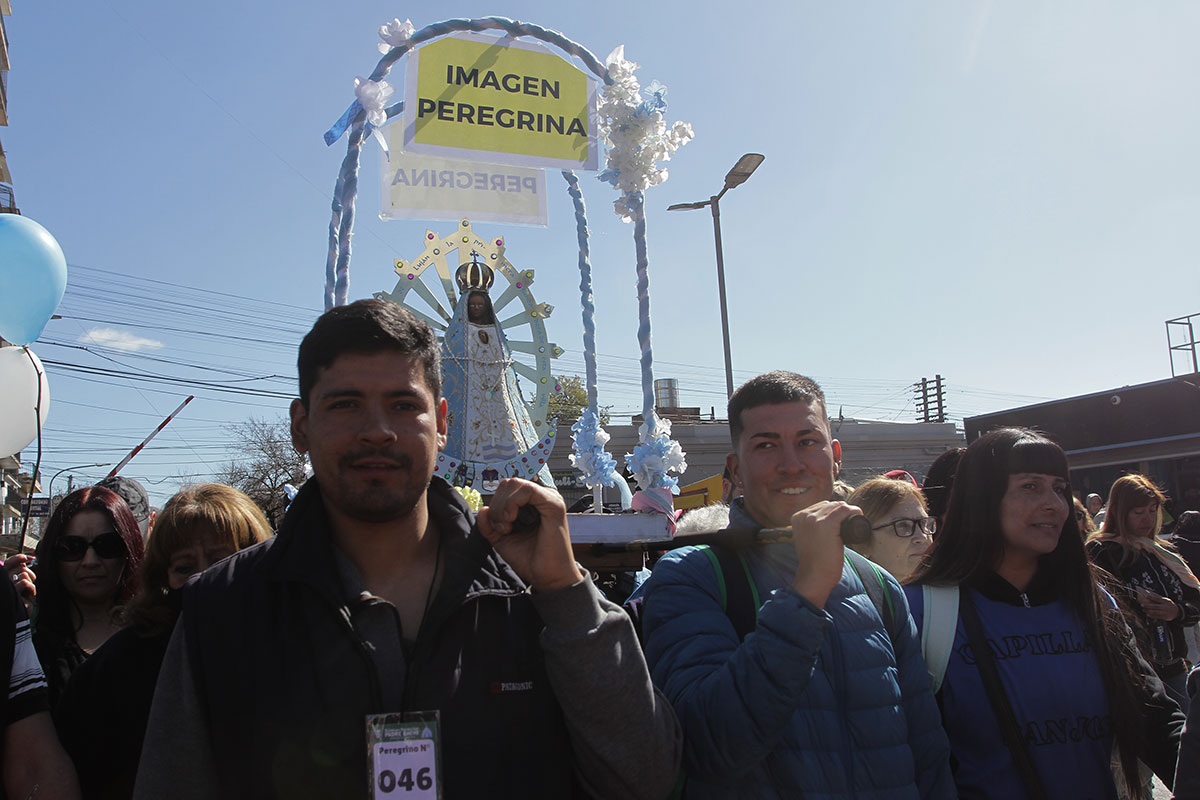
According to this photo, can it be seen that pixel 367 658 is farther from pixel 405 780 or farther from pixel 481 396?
pixel 481 396

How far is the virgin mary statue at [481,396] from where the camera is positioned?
20.9 feet

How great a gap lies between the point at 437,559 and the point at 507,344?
17.7 feet

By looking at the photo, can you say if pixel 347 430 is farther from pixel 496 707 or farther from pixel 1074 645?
pixel 1074 645

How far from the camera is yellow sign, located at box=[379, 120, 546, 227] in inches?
232

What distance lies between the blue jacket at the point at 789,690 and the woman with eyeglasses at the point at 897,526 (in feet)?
4.81

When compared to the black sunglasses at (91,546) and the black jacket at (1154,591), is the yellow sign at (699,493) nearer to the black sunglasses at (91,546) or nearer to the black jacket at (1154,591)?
the black jacket at (1154,591)

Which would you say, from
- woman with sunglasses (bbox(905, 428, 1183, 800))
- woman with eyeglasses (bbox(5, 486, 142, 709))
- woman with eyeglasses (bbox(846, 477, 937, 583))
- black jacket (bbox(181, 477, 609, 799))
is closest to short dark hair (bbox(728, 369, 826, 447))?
woman with sunglasses (bbox(905, 428, 1183, 800))

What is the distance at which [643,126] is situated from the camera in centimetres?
580

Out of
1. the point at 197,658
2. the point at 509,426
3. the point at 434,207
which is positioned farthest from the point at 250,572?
the point at 509,426

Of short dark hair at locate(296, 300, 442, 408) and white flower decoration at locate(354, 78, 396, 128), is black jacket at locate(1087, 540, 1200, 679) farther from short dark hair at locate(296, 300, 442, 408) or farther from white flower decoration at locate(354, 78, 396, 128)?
white flower decoration at locate(354, 78, 396, 128)

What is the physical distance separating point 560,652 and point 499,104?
5.18 m

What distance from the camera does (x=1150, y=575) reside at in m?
4.65

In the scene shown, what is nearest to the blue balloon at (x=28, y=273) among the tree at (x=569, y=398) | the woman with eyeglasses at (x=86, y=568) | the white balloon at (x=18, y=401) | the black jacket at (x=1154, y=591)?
the white balloon at (x=18, y=401)


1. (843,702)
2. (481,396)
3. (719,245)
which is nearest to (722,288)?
(719,245)
